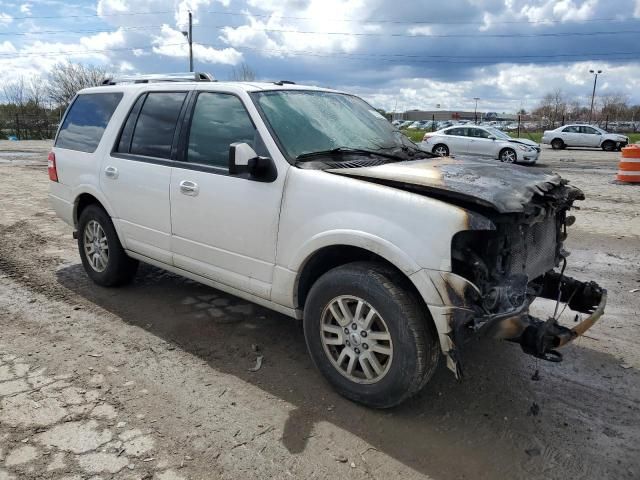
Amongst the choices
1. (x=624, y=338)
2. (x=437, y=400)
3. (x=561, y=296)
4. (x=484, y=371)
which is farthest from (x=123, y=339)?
(x=624, y=338)

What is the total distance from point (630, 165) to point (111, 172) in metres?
13.4

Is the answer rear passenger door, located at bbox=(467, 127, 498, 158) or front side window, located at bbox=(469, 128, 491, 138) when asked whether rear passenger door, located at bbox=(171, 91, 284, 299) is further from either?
front side window, located at bbox=(469, 128, 491, 138)

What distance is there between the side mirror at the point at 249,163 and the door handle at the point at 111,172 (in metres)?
1.74

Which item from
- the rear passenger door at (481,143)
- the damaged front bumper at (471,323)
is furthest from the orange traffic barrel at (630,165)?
the damaged front bumper at (471,323)

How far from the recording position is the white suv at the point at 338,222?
2934 millimetres

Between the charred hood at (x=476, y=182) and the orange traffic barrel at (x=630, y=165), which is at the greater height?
the charred hood at (x=476, y=182)

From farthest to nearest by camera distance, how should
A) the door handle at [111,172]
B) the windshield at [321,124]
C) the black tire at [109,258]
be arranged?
the black tire at [109,258], the door handle at [111,172], the windshield at [321,124]

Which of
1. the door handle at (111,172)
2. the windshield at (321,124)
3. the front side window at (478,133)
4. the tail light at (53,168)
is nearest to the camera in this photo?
the windshield at (321,124)

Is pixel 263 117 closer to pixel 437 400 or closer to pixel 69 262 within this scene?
pixel 437 400

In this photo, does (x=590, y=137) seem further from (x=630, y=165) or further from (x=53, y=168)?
(x=53, y=168)

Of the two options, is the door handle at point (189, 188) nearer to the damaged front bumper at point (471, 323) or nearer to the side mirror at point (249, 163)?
the side mirror at point (249, 163)

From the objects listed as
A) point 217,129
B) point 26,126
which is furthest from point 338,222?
point 26,126

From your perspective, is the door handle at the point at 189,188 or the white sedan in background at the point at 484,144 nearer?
the door handle at the point at 189,188

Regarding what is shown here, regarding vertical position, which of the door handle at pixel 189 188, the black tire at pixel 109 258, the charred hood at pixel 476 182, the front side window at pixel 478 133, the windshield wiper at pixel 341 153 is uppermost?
the front side window at pixel 478 133
